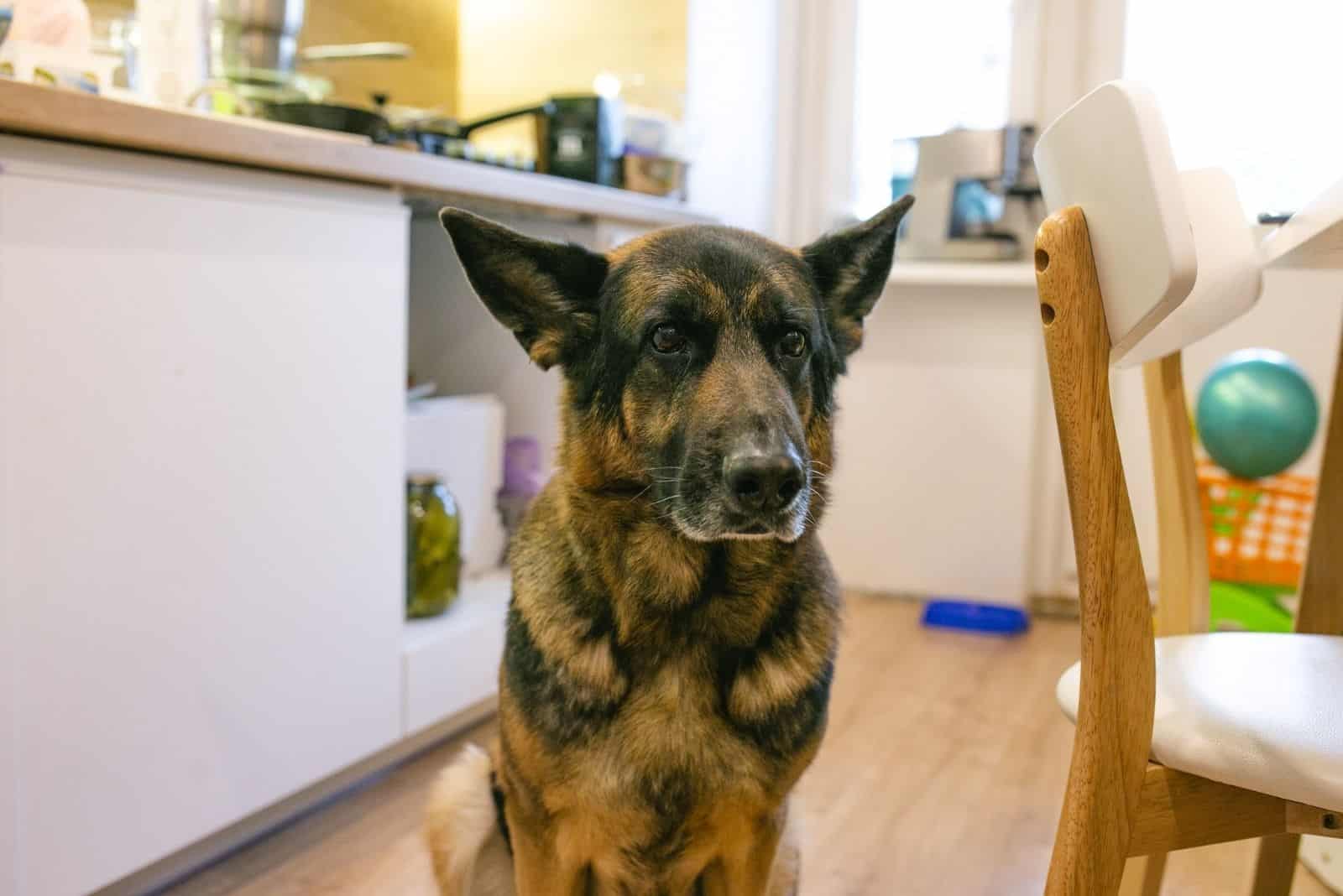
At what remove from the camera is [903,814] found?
77.1 inches

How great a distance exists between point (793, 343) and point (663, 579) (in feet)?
0.94

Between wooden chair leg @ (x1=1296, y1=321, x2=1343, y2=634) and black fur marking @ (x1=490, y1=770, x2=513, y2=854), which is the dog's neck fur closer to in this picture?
black fur marking @ (x1=490, y1=770, x2=513, y2=854)

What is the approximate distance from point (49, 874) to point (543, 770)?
69cm

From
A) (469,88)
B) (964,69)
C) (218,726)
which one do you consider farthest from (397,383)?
(964,69)

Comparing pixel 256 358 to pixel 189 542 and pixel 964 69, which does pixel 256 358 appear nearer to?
pixel 189 542

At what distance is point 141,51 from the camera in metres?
1.94

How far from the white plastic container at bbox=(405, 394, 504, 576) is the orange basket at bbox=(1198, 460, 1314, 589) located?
67.7 inches

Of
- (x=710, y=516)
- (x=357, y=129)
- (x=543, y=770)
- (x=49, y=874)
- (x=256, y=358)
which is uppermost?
(x=357, y=129)

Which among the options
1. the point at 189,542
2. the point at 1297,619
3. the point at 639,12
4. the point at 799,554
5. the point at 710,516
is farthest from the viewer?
the point at 639,12

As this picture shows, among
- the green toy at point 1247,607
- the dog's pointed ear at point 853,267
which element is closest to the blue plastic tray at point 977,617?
the green toy at point 1247,607

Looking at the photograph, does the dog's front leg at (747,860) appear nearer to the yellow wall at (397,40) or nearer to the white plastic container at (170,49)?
the white plastic container at (170,49)

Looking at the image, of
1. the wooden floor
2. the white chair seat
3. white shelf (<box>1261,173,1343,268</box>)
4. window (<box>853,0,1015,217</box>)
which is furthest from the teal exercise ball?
the white chair seat

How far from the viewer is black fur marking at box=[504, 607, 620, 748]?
111 centimetres

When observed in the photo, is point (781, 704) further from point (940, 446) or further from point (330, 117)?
point (940, 446)
